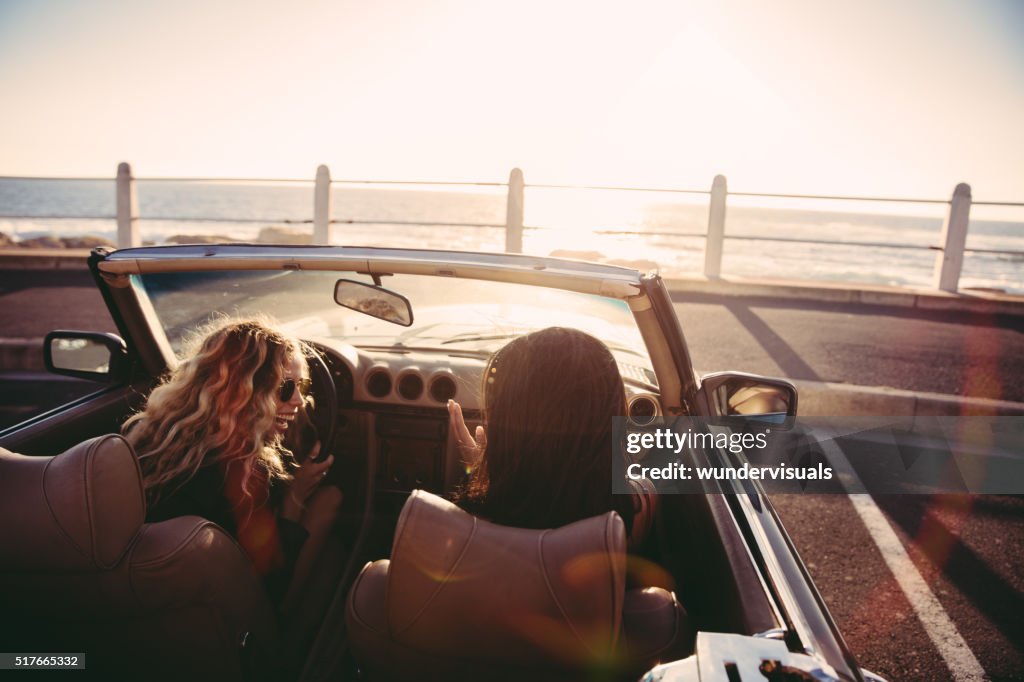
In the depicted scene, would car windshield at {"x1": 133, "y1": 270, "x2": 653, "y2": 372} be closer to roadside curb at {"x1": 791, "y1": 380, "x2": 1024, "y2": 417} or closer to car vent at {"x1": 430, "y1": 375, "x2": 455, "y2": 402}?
car vent at {"x1": 430, "y1": 375, "x2": 455, "y2": 402}

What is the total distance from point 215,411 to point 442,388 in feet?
4.28

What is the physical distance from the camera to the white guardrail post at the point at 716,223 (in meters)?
10.5

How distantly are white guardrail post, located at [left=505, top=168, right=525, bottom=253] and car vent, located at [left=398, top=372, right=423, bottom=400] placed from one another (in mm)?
7206

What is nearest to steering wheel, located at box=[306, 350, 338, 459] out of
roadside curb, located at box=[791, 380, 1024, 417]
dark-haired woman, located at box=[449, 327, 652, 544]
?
dark-haired woman, located at box=[449, 327, 652, 544]

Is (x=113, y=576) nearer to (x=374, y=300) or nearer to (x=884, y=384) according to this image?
(x=374, y=300)

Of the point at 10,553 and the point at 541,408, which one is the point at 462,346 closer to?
the point at 541,408

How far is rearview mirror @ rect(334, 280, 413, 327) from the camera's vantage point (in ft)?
8.13

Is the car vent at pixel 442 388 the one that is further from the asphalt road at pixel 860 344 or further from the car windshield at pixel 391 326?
the asphalt road at pixel 860 344

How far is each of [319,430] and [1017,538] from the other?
12.8 ft

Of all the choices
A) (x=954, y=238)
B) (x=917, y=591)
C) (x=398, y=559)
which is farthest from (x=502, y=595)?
(x=954, y=238)

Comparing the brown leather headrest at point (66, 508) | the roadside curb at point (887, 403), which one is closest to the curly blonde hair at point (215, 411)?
the brown leather headrest at point (66, 508)

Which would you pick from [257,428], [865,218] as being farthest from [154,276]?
[865,218]

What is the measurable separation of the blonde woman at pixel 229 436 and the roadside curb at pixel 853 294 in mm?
8067

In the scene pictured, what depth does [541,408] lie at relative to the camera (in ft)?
5.08
